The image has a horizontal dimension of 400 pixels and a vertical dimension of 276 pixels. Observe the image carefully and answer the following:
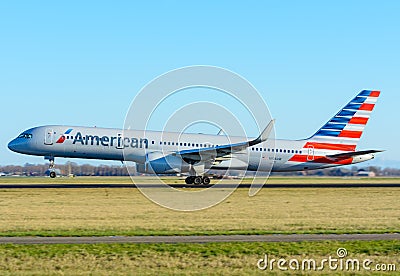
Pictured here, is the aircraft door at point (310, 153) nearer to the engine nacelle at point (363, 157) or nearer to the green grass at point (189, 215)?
the engine nacelle at point (363, 157)

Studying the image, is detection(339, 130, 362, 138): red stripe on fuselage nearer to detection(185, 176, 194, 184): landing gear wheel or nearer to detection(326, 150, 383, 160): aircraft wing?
detection(326, 150, 383, 160): aircraft wing

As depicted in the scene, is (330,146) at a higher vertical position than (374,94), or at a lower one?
lower

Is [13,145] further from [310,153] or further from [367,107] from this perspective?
[367,107]

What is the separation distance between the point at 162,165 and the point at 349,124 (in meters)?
19.9

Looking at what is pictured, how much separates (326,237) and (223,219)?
269 inches

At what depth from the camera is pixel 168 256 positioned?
16797 millimetres

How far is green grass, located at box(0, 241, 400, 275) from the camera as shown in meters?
15.1

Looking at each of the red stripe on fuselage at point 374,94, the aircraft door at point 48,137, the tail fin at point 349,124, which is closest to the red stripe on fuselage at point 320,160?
the tail fin at point 349,124

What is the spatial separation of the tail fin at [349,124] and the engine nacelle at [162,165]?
571 inches

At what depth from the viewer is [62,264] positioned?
615 inches

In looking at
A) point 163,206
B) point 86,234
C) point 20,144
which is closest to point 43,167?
point 20,144

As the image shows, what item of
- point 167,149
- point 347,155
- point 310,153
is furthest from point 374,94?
point 167,149

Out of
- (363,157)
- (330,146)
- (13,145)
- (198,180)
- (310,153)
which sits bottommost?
(198,180)

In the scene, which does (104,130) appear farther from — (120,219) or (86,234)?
(86,234)
